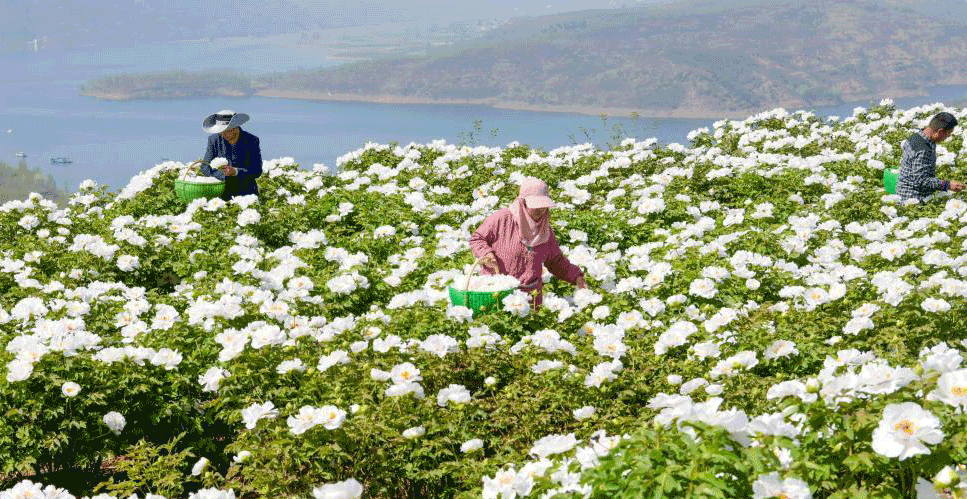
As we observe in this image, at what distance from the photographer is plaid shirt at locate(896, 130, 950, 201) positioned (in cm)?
869

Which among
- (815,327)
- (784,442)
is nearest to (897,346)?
(815,327)

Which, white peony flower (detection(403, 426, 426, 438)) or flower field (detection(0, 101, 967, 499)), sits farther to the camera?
white peony flower (detection(403, 426, 426, 438))

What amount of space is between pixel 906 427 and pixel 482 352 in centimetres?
294

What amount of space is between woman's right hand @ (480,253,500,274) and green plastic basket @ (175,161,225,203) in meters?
4.12

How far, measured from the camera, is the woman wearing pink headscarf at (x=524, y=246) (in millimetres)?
6410

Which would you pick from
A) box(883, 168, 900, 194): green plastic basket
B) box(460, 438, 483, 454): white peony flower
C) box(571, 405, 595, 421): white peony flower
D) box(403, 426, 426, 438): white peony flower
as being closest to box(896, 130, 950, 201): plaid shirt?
box(883, 168, 900, 194): green plastic basket

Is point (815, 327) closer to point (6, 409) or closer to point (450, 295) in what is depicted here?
point (450, 295)

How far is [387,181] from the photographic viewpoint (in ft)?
36.1

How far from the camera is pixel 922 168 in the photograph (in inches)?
344

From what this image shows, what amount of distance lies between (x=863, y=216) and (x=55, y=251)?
24.0 feet

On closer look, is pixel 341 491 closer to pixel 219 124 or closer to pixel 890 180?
pixel 219 124

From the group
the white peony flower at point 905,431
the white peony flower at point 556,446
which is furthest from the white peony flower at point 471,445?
the white peony flower at point 905,431

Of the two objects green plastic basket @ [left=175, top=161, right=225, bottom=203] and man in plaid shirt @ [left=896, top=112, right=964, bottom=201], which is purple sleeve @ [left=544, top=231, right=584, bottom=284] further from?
green plastic basket @ [left=175, top=161, right=225, bottom=203]

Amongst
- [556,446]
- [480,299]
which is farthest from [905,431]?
[480,299]
